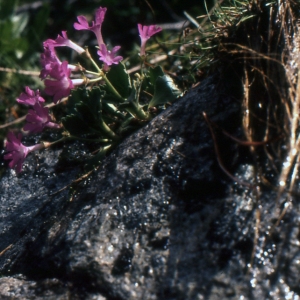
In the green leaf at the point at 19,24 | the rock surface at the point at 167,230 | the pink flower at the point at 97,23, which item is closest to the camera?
the rock surface at the point at 167,230

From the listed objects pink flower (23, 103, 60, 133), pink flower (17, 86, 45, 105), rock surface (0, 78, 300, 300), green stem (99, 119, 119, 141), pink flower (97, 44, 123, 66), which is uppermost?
pink flower (97, 44, 123, 66)

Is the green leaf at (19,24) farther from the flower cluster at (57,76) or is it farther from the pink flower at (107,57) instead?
the pink flower at (107,57)

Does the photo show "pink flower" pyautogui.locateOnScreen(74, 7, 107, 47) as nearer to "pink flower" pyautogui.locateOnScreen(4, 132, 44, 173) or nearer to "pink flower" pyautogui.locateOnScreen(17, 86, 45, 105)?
"pink flower" pyautogui.locateOnScreen(17, 86, 45, 105)

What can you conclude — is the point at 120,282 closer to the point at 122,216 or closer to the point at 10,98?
the point at 122,216

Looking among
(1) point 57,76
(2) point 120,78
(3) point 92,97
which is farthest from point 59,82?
(2) point 120,78

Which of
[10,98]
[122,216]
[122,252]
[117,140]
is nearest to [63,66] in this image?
[117,140]

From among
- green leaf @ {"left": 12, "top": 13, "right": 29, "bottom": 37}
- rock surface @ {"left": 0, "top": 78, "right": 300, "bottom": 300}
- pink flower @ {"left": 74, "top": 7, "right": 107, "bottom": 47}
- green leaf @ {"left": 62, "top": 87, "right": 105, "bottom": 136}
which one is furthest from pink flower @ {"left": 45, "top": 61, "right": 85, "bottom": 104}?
green leaf @ {"left": 12, "top": 13, "right": 29, "bottom": 37}

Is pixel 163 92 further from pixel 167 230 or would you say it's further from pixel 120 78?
pixel 167 230

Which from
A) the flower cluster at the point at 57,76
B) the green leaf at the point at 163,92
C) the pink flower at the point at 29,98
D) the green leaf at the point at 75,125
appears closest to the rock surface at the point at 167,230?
the green leaf at the point at 163,92
